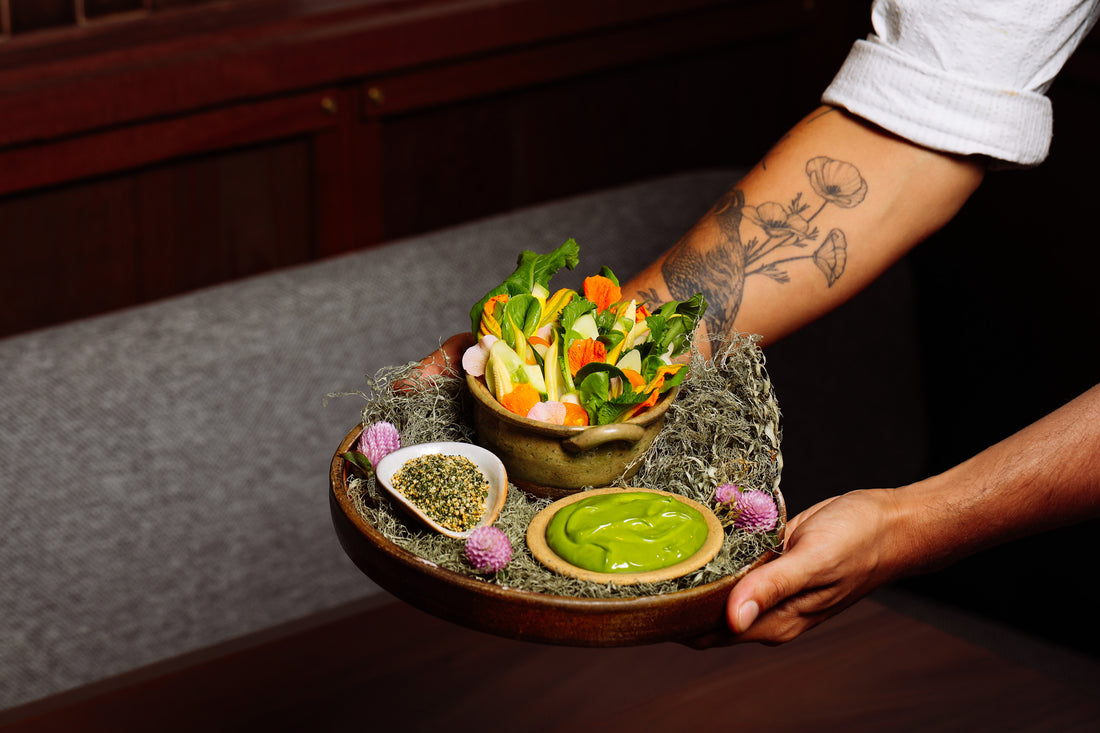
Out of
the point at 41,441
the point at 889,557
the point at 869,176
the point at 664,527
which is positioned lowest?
the point at 41,441

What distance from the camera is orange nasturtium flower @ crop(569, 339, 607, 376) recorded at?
0.84m

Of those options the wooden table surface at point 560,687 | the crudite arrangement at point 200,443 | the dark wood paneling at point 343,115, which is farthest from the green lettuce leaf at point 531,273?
the dark wood paneling at point 343,115

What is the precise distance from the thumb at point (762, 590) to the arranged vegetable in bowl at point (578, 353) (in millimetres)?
154

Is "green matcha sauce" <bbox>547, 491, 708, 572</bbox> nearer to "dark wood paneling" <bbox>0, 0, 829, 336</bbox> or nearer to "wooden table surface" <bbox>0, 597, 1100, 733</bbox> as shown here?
"wooden table surface" <bbox>0, 597, 1100, 733</bbox>

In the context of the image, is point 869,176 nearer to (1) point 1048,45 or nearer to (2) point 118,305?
(1) point 1048,45

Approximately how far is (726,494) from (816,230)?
0.40 m

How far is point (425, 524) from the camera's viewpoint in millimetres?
805

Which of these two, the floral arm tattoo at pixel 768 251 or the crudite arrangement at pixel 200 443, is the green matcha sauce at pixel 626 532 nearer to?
the floral arm tattoo at pixel 768 251

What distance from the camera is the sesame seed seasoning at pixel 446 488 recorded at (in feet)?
2.66

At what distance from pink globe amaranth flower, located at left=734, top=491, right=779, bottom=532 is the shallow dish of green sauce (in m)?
0.03

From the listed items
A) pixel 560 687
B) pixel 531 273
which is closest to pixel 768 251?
pixel 531 273

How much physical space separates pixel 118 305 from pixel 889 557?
1.55m

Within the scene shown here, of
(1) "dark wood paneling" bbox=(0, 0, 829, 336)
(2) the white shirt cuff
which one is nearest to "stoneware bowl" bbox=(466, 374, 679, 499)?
(2) the white shirt cuff

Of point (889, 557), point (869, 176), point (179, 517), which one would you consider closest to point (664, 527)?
point (889, 557)
